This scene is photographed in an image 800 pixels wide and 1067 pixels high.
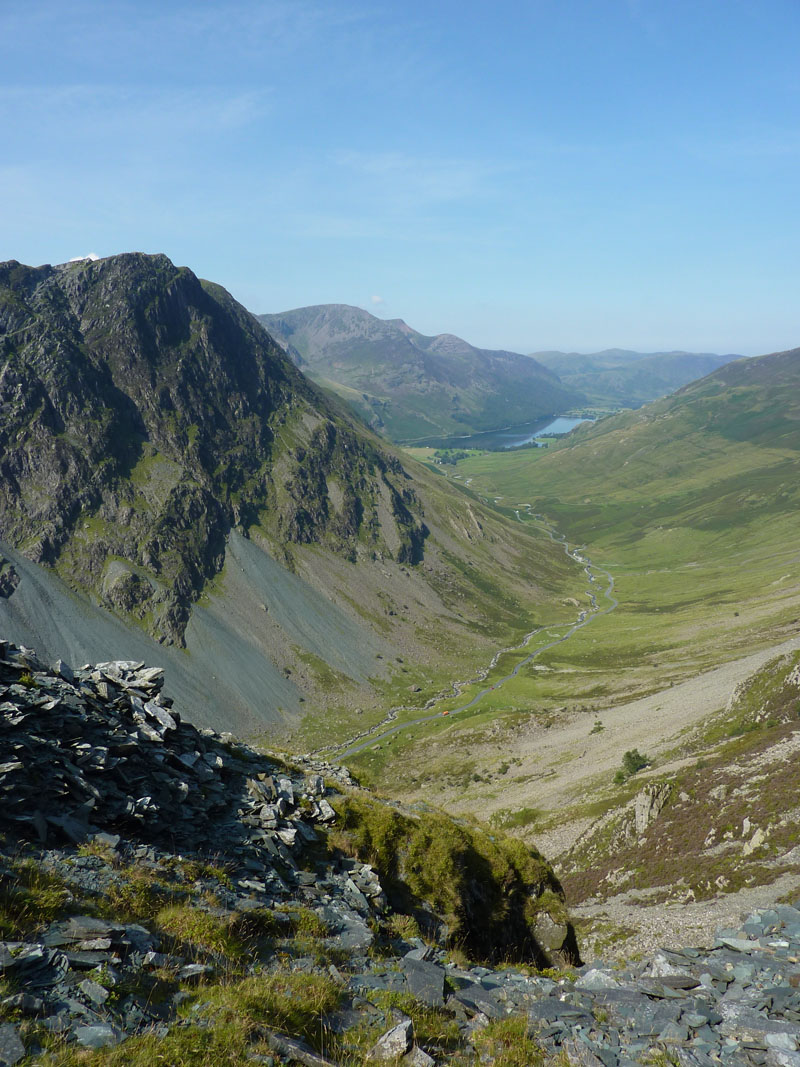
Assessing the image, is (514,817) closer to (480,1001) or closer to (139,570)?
(480,1001)

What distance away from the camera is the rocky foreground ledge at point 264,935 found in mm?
10617

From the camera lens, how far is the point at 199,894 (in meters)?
16.2

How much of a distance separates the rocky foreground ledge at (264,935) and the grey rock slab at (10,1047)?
3 centimetres

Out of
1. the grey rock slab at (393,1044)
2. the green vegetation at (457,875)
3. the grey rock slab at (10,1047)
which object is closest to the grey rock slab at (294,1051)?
the grey rock slab at (393,1044)

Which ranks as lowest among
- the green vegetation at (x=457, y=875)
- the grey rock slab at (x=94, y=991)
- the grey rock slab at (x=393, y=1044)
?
the green vegetation at (x=457, y=875)

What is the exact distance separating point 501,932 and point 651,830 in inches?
1271

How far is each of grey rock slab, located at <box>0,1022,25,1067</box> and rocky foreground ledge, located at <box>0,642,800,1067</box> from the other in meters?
0.03

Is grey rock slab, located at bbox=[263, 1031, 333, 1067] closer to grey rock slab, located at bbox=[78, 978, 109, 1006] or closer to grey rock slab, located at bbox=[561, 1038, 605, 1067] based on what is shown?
grey rock slab, located at bbox=[78, 978, 109, 1006]

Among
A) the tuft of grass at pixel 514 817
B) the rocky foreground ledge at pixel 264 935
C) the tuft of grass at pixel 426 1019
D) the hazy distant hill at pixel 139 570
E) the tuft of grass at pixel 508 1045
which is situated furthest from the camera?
the hazy distant hill at pixel 139 570

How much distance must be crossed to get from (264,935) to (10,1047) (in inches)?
314

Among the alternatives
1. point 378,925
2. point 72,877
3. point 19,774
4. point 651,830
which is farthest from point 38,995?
point 651,830

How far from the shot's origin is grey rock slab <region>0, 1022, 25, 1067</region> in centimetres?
837

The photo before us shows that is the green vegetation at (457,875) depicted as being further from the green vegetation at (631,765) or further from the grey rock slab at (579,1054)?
the green vegetation at (631,765)

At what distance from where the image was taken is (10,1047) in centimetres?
852
